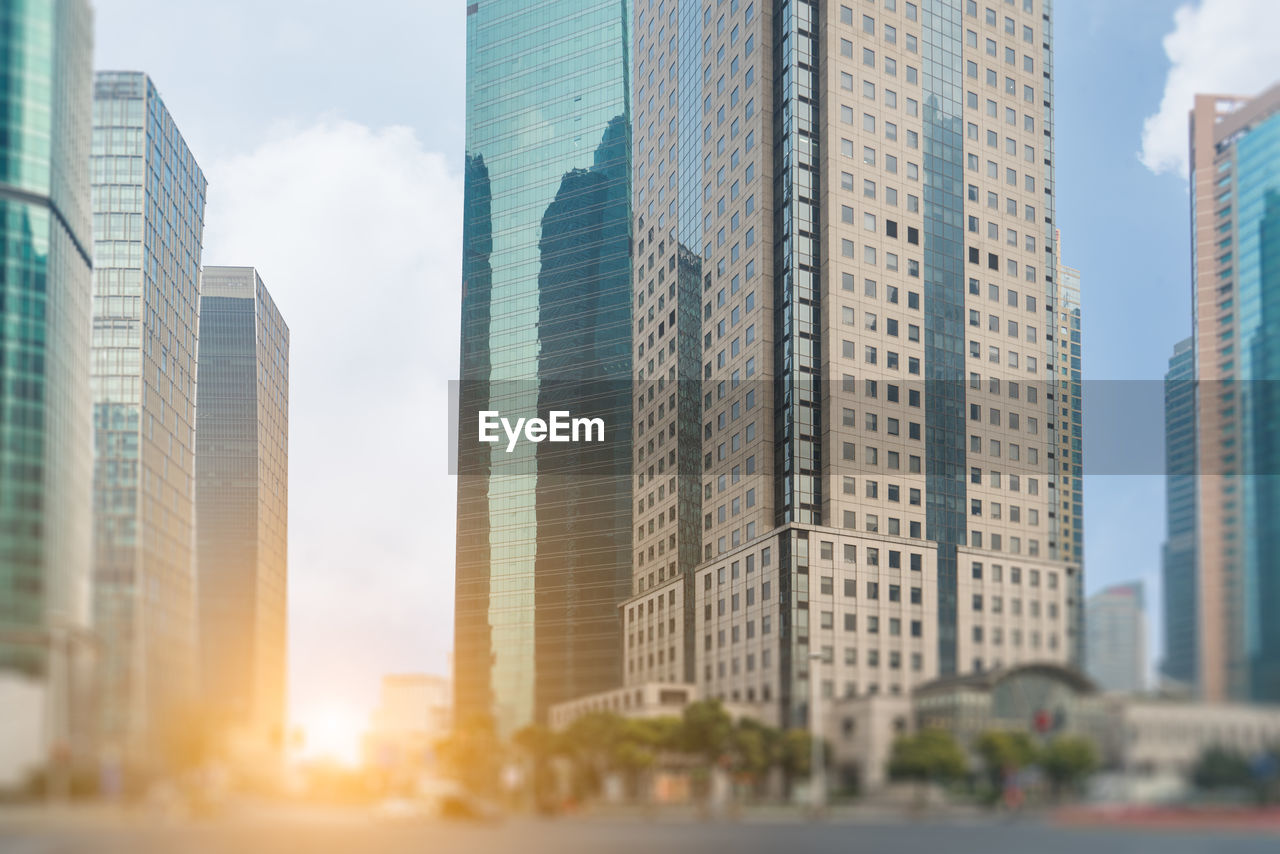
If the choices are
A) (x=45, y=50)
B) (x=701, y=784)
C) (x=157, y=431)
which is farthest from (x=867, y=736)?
(x=157, y=431)

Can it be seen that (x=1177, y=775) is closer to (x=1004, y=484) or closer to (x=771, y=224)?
(x=1004, y=484)

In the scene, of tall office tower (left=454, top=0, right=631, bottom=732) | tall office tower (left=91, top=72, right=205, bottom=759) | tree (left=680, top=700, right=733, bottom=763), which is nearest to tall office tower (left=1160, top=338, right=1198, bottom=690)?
tree (left=680, top=700, right=733, bottom=763)

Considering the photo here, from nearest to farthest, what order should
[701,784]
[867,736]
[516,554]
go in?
[867,736]
[701,784]
[516,554]

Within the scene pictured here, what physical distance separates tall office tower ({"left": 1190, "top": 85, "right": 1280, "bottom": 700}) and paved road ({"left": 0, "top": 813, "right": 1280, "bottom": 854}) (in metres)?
8.18

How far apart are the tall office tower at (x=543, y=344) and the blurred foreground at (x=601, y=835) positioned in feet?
318

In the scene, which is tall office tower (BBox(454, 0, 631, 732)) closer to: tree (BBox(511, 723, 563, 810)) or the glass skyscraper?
the glass skyscraper

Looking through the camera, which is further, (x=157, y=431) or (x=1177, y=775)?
(x=157, y=431)

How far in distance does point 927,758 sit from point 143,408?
74.6 meters

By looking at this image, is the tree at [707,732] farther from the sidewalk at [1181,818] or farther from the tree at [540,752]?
the sidewalk at [1181,818]

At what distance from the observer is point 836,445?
98062 millimetres

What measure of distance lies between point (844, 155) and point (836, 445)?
2207cm

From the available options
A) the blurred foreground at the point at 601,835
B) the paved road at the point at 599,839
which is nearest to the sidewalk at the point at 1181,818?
the blurred foreground at the point at 601,835

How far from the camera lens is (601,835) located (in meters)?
50.8

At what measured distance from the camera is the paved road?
150ft
